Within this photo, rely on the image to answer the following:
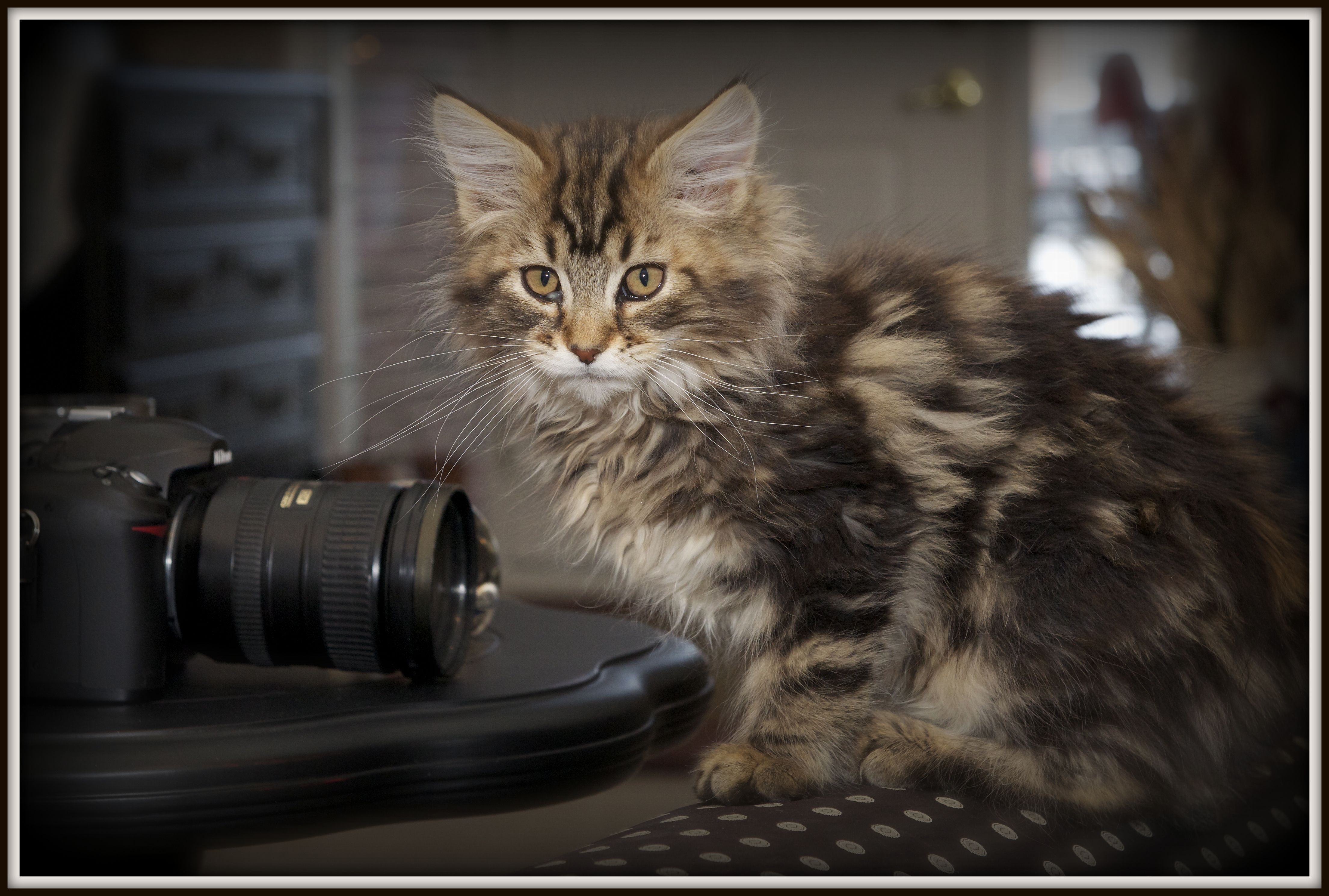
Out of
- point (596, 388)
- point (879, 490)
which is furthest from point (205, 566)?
point (879, 490)

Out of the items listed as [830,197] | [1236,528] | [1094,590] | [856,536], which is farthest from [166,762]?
[830,197]

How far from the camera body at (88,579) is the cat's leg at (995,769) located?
0.63m

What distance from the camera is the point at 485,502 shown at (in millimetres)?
3113

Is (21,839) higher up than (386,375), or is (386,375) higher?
(386,375)

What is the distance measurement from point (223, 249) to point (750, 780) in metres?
2.38

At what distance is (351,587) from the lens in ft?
2.93

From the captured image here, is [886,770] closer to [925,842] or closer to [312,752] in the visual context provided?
[925,842]

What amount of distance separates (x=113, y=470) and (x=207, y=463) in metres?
0.10

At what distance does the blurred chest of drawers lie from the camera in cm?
259

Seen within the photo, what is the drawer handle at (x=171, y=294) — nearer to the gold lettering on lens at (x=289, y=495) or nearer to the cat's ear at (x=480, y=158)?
the cat's ear at (x=480, y=158)

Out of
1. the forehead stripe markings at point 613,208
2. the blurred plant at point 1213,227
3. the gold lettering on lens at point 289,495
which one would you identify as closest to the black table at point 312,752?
the gold lettering on lens at point 289,495

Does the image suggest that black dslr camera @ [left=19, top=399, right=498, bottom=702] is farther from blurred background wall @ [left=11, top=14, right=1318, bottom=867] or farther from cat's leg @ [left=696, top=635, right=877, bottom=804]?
blurred background wall @ [left=11, top=14, right=1318, bottom=867]

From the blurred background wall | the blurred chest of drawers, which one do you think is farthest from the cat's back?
the blurred chest of drawers

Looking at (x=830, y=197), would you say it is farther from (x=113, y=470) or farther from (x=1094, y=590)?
(x=113, y=470)
